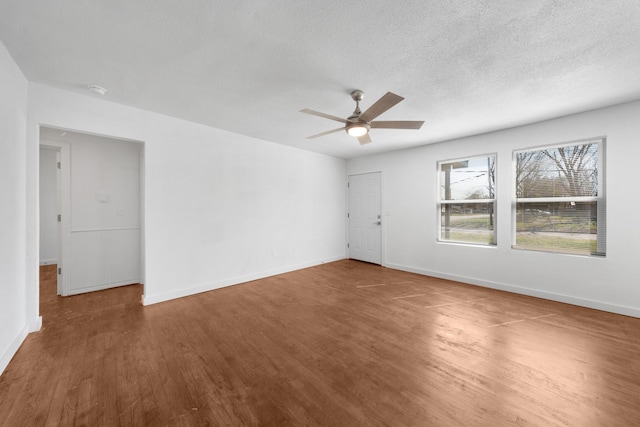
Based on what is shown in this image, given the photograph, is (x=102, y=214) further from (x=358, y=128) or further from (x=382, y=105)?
(x=382, y=105)

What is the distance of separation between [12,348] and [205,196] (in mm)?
2315

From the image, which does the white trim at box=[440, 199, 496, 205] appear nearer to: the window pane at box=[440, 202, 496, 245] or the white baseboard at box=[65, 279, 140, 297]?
the window pane at box=[440, 202, 496, 245]

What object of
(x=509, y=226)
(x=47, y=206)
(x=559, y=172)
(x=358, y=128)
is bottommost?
(x=509, y=226)

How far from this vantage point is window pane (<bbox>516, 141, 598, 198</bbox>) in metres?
3.18

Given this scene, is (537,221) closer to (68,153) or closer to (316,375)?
(316,375)

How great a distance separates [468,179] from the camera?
4258 mm

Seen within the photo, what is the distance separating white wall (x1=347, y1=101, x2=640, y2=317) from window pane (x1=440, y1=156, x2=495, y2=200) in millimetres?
160

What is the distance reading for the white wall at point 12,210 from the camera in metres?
1.89

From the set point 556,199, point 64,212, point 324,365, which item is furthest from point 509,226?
point 64,212

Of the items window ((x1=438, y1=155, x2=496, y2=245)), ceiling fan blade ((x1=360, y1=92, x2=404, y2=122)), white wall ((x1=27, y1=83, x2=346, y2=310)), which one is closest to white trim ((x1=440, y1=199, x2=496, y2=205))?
window ((x1=438, y1=155, x2=496, y2=245))

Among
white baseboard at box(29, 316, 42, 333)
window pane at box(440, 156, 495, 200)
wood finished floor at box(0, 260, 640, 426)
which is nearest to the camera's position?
wood finished floor at box(0, 260, 640, 426)

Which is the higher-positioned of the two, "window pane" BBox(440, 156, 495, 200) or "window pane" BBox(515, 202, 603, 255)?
"window pane" BBox(440, 156, 495, 200)

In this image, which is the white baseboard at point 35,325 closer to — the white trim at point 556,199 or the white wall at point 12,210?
the white wall at point 12,210

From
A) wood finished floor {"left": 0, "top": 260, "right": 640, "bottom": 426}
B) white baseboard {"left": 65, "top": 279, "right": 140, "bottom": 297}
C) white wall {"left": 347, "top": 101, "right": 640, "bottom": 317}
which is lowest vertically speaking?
wood finished floor {"left": 0, "top": 260, "right": 640, "bottom": 426}
